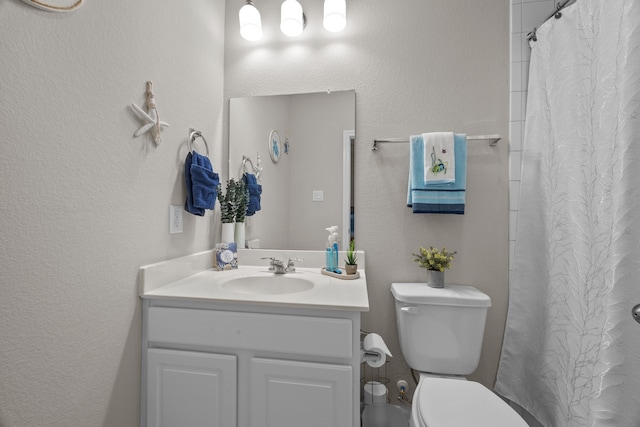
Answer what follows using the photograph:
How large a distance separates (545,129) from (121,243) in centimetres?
171

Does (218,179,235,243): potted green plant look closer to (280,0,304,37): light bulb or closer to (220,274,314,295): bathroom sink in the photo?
(220,274,314,295): bathroom sink

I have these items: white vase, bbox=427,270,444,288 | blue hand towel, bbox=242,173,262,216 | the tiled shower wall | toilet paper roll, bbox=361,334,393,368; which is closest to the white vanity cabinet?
toilet paper roll, bbox=361,334,393,368

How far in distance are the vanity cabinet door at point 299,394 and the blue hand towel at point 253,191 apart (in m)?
0.83

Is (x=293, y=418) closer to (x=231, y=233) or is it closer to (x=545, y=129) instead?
(x=231, y=233)

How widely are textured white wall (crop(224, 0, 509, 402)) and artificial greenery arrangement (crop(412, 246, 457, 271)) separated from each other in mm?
84

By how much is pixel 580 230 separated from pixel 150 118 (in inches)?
61.3

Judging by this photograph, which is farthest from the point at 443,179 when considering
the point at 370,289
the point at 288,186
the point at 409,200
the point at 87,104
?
the point at 87,104

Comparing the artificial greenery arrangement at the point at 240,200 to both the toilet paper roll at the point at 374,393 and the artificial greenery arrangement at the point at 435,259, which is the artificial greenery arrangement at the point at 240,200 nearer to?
the artificial greenery arrangement at the point at 435,259

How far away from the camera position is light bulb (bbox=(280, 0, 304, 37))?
1.51 metres

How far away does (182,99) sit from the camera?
1.28 metres

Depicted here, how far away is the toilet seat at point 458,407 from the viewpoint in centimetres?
87

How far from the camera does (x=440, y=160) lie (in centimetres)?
136

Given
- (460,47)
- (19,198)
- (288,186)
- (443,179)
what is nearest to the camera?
(19,198)

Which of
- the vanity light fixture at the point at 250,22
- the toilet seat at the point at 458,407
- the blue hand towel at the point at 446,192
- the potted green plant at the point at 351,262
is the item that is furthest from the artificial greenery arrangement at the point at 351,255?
the vanity light fixture at the point at 250,22
